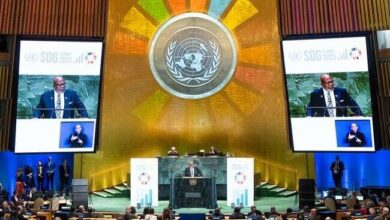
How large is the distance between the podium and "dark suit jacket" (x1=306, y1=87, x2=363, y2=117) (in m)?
4.02

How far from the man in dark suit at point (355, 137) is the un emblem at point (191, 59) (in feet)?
16.2

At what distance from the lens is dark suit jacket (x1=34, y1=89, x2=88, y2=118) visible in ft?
52.1

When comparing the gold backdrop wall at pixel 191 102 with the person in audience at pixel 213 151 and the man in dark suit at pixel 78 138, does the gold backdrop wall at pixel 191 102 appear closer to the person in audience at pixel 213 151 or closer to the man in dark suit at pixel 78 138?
the person in audience at pixel 213 151

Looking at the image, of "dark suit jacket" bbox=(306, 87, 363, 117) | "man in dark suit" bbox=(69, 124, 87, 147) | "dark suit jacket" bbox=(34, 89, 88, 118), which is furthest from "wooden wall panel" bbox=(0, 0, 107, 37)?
"dark suit jacket" bbox=(306, 87, 363, 117)

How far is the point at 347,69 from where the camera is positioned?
51.6ft

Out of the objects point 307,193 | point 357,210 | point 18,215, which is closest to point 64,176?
point 18,215

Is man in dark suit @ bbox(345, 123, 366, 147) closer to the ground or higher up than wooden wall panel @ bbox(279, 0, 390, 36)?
closer to the ground

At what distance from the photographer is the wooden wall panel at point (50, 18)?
1678 cm

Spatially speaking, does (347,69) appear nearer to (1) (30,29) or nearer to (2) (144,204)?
(2) (144,204)

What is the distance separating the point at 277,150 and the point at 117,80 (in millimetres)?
6036

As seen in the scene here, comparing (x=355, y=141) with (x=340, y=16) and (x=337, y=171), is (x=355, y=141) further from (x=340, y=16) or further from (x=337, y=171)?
(x=340, y=16)

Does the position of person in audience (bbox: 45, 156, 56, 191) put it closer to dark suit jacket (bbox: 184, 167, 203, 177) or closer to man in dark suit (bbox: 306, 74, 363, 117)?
dark suit jacket (bbox: 184, 167, 203, 177)

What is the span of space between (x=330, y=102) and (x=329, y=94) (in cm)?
25

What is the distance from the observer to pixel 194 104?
18.5m
